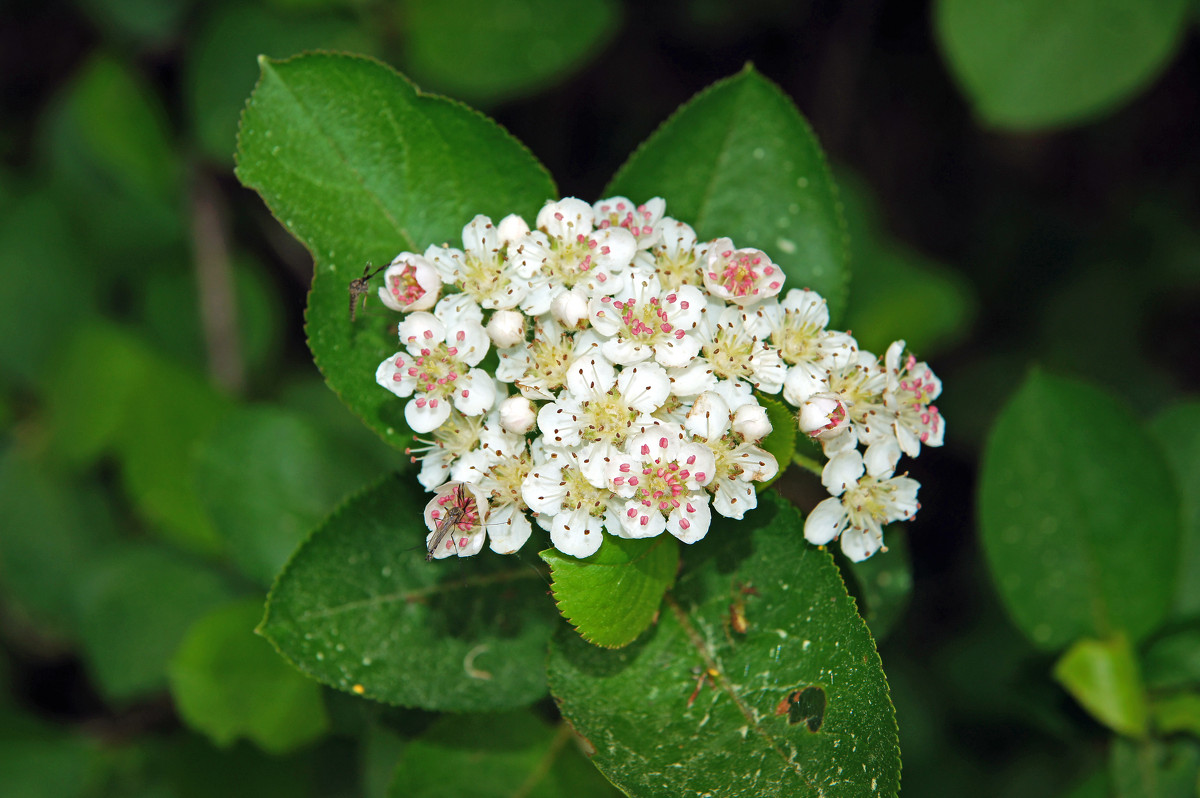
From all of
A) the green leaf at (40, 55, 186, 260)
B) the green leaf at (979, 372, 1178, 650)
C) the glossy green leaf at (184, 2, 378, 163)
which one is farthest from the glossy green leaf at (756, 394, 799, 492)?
the green leaf at (40, 55, 186, 260)

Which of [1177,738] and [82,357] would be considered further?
[82,357]

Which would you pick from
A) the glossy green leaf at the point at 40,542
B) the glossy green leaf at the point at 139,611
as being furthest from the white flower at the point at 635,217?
the glossy green leaf at the point at 40,542

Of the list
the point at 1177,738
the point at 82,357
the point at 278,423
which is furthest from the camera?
the point at 82,357

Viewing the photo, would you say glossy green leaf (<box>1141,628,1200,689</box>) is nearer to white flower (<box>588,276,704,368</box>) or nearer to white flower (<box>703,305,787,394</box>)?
white flower (<box>703,305,787,394</box>)

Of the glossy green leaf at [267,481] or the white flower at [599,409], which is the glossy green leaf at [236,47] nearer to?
the glossy green leaf at [267,481]

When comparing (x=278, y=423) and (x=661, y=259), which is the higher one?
(x=661, y=259)

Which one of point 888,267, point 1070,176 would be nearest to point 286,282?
point 888,267

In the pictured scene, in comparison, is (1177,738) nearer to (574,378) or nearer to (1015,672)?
(1015,672)

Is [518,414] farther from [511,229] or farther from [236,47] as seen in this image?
[236,47]
